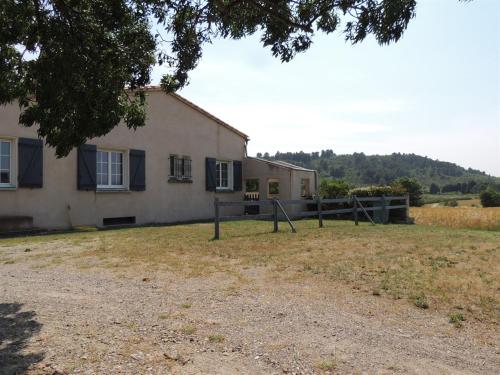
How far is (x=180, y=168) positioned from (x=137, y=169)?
2367 mm

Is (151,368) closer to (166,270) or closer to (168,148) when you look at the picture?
(166,270)

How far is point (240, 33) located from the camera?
5.79 metres

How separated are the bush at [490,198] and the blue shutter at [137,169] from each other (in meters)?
39.4

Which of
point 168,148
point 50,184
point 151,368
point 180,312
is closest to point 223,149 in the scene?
point 168,148

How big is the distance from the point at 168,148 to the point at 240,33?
12.1 m

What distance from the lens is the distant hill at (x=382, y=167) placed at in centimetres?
8604

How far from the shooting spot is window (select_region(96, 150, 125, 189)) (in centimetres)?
1509

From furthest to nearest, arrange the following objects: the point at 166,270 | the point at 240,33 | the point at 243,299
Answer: the point at 166,270, the point at 240,33, the point at 243,299

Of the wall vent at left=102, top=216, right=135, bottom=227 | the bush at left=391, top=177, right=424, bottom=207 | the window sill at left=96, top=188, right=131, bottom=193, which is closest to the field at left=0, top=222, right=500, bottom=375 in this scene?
the window sill at left=96, top=188, right=131, bottom=193

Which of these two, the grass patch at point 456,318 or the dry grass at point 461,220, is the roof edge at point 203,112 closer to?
the dry grass at point 461,220

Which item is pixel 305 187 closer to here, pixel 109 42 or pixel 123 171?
pixel 123 171

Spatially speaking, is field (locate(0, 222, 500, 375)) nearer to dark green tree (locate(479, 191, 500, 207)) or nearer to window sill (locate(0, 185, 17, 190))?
window sill (locate(0, 185, 17, 190))

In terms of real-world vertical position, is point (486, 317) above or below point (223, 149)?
below

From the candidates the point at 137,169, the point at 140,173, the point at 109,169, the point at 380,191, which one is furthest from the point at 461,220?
the point at 109,169
